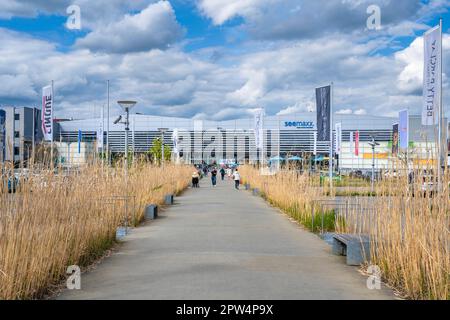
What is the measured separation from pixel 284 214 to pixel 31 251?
12427 millimetres

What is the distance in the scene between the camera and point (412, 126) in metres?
52.6

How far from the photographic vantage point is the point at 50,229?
7.85 m

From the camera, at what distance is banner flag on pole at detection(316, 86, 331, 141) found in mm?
20156

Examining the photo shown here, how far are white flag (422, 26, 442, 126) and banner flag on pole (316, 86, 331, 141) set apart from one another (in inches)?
229

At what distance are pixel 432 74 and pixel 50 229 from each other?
10.0 metres

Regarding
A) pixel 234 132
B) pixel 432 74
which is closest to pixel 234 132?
pixel 234 132

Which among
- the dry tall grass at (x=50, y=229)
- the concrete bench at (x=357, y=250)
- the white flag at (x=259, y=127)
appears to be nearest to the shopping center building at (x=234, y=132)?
the white flag at (x=259, y=127)

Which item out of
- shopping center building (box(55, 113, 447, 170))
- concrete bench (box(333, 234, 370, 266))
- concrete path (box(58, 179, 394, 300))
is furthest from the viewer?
shopping center building (box(55, 113, 447, 170))

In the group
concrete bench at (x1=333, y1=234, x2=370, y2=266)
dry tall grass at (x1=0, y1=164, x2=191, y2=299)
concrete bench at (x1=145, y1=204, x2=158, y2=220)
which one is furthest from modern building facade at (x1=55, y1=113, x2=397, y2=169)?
concrete bench at (x1=333, y1=234, x2=370, y2=266)

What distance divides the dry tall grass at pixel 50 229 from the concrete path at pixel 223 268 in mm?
425

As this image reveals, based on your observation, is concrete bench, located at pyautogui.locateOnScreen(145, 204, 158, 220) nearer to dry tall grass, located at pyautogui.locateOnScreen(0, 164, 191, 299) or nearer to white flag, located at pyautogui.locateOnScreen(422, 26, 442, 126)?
dry tall grass, located at pyautogui.locateOnScreen(0, 164, 191, 299)

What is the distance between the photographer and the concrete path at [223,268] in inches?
278

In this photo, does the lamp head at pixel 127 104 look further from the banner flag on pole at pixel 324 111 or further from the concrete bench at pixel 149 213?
the banner flag on pole at pixel 324 111
